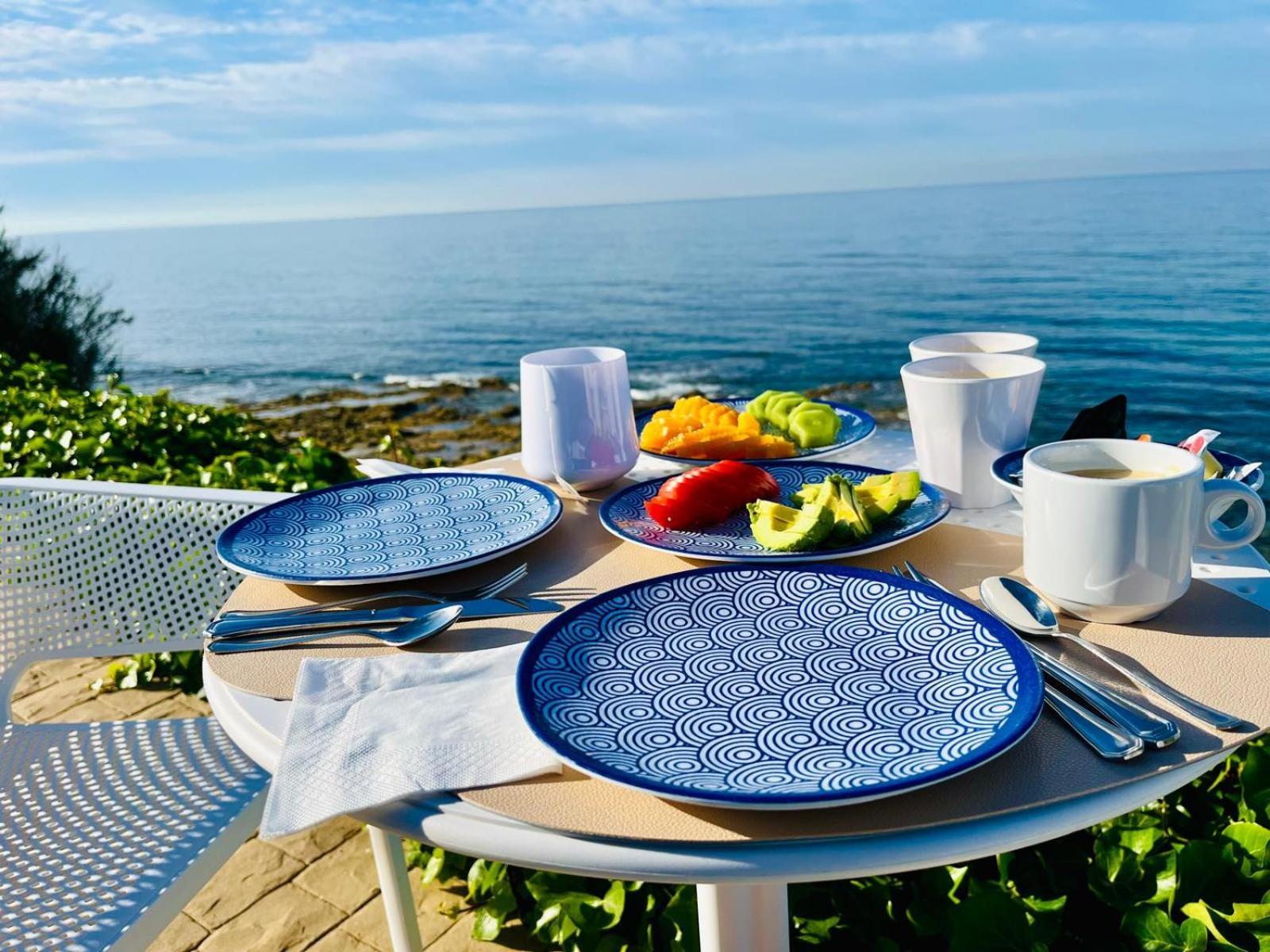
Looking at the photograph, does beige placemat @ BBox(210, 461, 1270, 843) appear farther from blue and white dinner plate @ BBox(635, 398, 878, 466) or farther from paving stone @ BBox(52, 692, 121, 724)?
paving stone @ BBox(52, 692, 121, 724)

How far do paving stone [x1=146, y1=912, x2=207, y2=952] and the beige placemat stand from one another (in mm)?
1428

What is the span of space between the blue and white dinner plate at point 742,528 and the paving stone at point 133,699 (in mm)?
2532

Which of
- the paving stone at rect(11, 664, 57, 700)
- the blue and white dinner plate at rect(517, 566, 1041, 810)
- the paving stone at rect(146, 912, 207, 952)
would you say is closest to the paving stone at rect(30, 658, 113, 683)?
the paving stone at rect(11, 664, 57, 700)

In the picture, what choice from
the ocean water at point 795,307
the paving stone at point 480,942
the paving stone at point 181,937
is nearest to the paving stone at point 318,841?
the paving stone at point 181,937

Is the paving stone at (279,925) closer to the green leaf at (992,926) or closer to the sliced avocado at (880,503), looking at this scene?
the green leaf at (992,926)

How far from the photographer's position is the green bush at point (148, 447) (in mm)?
3307

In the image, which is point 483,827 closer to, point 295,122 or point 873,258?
point 873,258

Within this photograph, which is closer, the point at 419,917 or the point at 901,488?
the point at 901,488

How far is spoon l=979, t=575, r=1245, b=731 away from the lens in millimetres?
777

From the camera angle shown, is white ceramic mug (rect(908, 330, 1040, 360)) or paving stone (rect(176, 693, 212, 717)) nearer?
white ceramic mug (rect(908, 330, 1040, 360))

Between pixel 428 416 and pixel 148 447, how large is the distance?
15146mm

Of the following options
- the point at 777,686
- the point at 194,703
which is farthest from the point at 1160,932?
the point at 194,703

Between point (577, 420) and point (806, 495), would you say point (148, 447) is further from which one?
point (806, 495)

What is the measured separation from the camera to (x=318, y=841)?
8.41 feet
